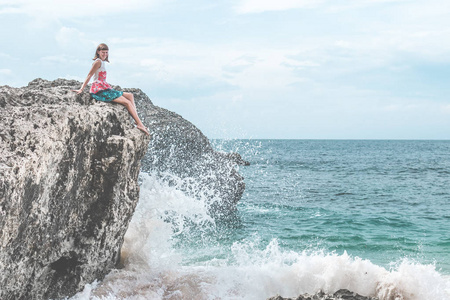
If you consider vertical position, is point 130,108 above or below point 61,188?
above

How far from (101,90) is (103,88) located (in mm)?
45

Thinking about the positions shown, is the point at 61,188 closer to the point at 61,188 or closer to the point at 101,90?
the point at 61,188

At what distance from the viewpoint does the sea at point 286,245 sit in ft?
23.4

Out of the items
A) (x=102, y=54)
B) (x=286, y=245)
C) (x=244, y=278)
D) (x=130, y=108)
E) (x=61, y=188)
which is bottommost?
(x=286, y=245)

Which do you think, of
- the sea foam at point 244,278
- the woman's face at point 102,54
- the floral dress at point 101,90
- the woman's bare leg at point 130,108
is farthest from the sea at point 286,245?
the woman's face at point 102,54

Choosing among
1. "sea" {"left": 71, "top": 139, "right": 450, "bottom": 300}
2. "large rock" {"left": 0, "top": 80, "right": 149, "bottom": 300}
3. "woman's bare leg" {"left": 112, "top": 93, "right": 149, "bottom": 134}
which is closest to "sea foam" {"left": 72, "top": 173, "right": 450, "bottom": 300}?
"sea" {"left": 71, "top": 139, "right": 450, "bottom": 300}

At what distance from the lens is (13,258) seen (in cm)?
487

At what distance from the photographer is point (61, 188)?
5.41 meters

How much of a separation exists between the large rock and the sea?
2.36 ft

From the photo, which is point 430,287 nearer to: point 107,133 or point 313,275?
point 313,275

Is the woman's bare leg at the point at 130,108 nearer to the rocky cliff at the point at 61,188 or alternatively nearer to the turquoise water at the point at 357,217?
the rocky cliff at the point at 61,188

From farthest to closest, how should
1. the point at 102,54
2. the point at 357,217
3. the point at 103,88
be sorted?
the point at 357,217 → the point at 102,54 → the point at 103,88

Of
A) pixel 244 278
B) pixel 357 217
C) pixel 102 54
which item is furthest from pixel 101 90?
pixel 357 217

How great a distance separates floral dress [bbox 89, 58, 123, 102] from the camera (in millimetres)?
6879
